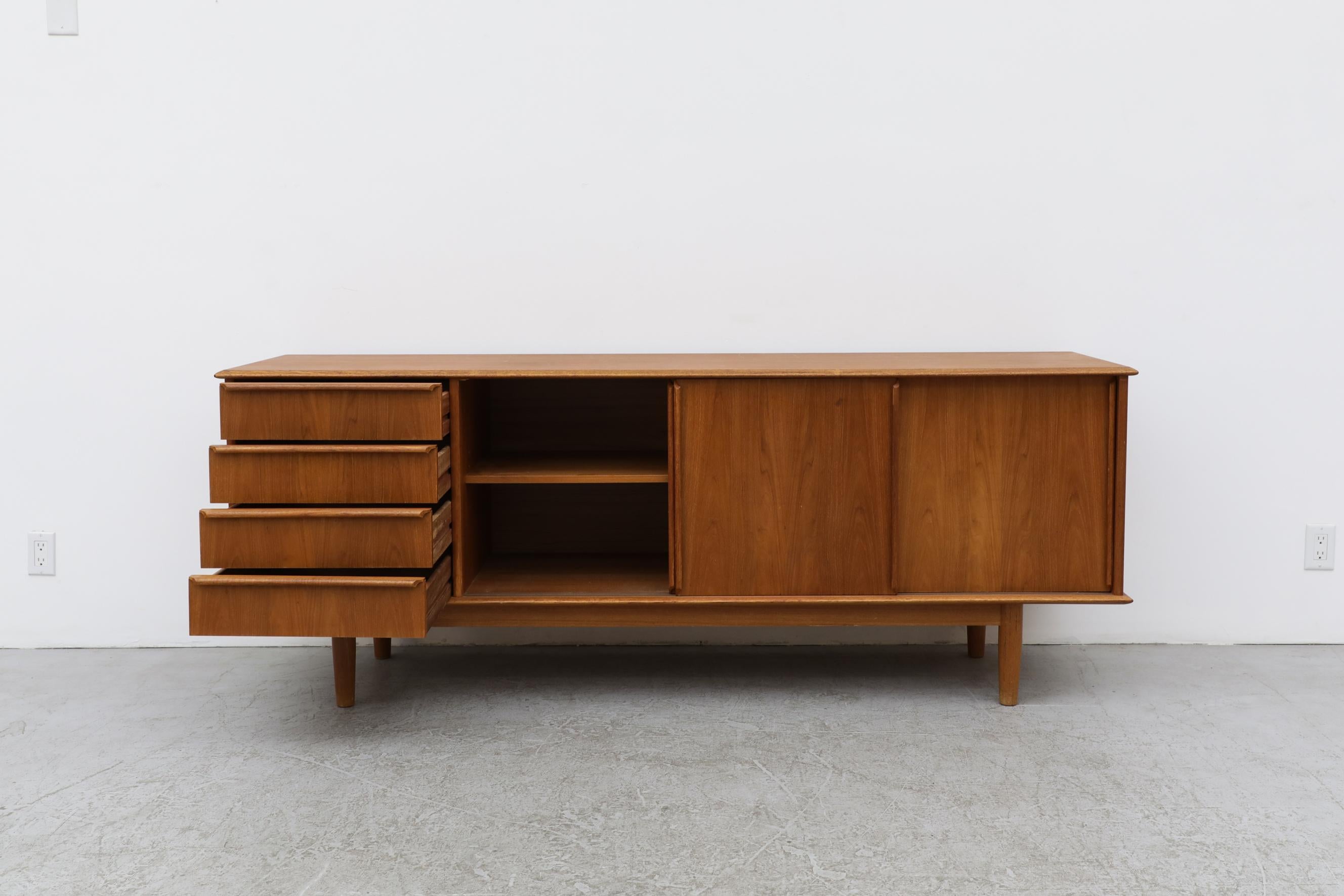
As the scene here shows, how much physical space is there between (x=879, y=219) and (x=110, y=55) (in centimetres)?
193

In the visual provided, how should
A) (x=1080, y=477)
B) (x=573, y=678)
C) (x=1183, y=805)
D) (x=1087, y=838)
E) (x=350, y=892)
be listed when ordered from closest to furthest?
(x=350, y=892), (x=1087, y=838), (x=1183, y=805), (x=1080, y=477), (x=573, y=678)

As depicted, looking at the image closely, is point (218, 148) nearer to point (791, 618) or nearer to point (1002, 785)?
point (791, 618)

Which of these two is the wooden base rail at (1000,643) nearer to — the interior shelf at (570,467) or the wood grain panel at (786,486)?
the wood grain panel at (786,486)

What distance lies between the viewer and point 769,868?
5.28ft

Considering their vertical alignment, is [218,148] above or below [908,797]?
above

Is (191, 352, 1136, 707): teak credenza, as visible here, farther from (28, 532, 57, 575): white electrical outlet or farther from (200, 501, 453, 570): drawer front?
(28, 532, 57, 575): white electrical outlet

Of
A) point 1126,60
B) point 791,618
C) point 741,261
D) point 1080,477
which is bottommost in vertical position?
point 791,618

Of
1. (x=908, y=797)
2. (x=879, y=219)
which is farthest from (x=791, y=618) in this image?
(x=879, y=219)

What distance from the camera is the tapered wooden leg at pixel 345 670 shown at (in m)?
2.28

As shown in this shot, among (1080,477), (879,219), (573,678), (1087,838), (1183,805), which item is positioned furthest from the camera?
(879,219)

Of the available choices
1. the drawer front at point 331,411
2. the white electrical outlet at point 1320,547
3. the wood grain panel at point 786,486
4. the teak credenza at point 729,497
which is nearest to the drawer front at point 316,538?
the teak credenza at point 729,497

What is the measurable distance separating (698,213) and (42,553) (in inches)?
73.9

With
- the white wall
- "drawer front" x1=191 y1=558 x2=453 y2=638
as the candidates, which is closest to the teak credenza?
"drawer front" x1=191 y1=558 x2=453 y2=638

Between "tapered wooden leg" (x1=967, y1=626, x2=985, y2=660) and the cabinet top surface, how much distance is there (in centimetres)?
67
